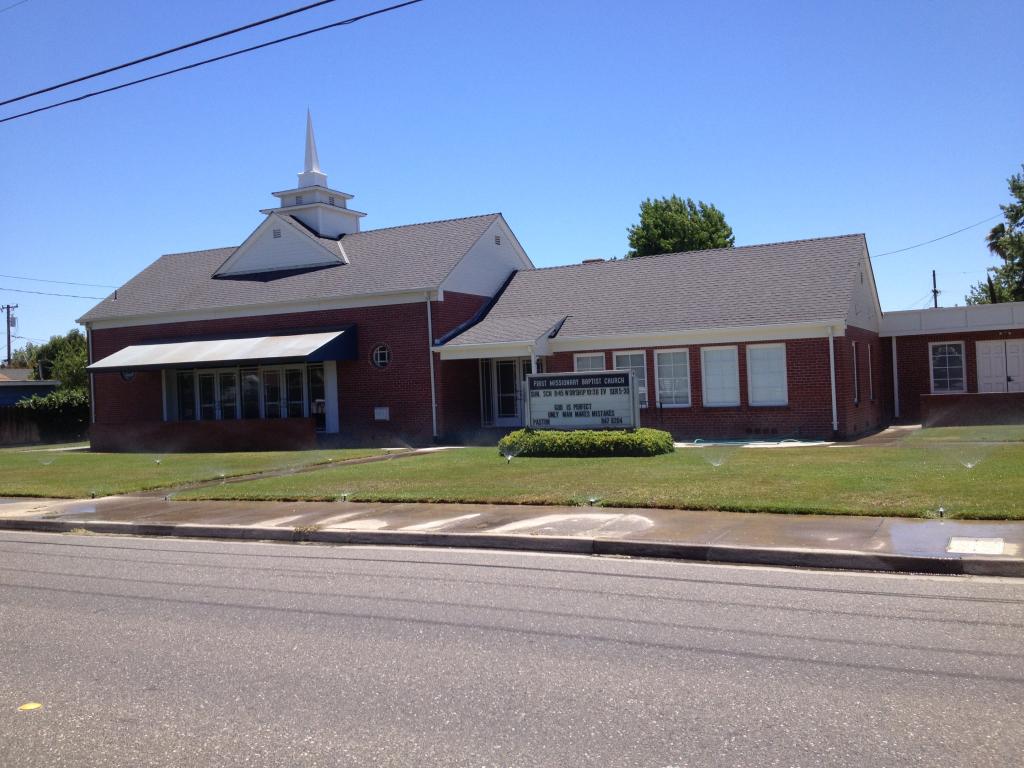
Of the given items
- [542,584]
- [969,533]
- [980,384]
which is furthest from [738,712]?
[980,384]

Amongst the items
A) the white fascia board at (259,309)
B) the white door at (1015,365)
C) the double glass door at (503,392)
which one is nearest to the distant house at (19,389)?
the white fascia board at (259,309)

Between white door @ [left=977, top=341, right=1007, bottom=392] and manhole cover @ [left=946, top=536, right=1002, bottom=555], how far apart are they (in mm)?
21102

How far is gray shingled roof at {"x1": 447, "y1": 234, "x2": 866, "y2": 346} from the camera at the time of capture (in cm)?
2441

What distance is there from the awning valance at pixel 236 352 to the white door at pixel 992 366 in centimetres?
1837

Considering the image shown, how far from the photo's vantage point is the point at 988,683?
18.2 feet

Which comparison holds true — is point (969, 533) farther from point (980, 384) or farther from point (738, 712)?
point (980, 384)

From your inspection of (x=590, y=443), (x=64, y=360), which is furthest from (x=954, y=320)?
(x=64, y=360)

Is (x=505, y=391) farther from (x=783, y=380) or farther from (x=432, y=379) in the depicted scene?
(x=783, y=380)

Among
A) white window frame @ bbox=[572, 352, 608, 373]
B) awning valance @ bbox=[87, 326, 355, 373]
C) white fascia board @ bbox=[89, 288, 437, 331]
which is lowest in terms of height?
white window frame @ bbox=[572, 352, 608, 373]

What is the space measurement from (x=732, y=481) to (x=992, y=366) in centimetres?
1788

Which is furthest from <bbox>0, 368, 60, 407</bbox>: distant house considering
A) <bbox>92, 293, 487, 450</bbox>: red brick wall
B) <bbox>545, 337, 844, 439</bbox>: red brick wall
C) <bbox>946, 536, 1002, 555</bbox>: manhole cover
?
<bbox>946, 536, 1002, 555</bbox>: manhole cover

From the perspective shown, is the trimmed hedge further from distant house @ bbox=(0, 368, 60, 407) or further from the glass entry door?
distant house @ bbox=(0, 368, 60, 407)

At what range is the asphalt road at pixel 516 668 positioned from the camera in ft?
15.8

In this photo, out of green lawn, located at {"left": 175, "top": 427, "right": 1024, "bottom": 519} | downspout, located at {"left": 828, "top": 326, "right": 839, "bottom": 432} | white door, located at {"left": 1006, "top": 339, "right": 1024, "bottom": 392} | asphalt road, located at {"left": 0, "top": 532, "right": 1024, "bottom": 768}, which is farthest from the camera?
white door, located at {"left": 1006, "top": 339, "right": 1024, "bottom": 392}
